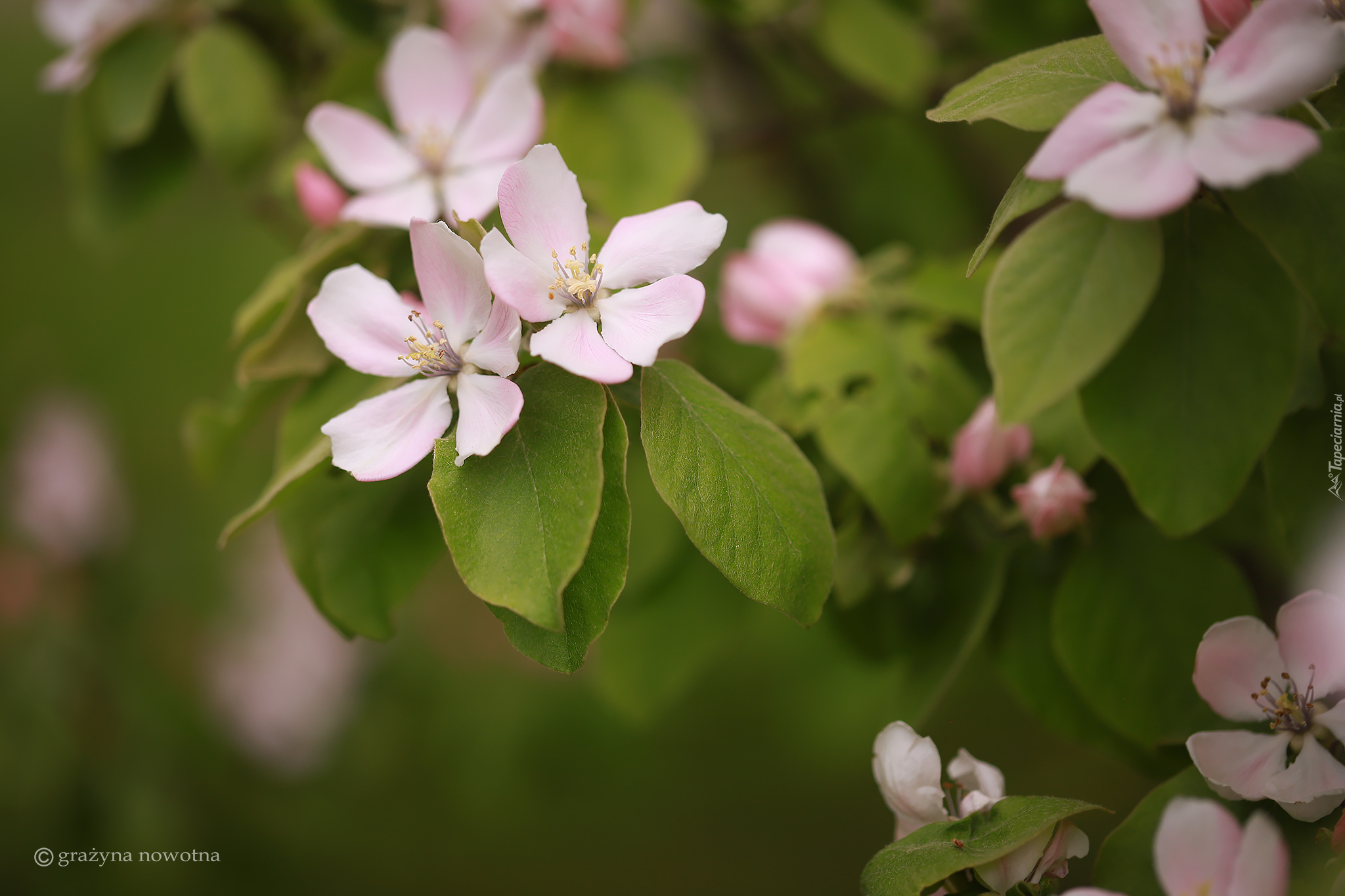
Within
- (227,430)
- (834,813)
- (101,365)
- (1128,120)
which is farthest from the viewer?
(101,365)

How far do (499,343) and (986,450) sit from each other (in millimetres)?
286

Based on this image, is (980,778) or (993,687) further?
(993,687)

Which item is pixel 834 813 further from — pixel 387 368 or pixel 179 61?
pixel 179 61

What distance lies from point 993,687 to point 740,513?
711 millimetres

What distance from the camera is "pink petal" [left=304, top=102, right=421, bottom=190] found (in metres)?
0.56

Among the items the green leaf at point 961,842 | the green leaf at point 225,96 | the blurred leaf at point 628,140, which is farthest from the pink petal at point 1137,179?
the green leaf at point 225,96

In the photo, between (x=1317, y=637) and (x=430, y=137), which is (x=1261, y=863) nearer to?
(x=1317, y=637)

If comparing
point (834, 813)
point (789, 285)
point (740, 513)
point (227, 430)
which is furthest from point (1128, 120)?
point (834, 813)

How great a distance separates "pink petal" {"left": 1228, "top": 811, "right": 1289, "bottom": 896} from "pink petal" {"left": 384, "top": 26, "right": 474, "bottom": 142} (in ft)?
1.83

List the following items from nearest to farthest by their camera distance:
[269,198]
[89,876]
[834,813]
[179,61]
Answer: [179,61], [269,198], [834,813], [89,876]

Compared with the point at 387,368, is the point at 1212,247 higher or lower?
higher

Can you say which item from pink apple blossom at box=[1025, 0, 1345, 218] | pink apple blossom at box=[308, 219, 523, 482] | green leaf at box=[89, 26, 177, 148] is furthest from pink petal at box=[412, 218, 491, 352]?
green leaf at box=[89, 26, 177, 148]

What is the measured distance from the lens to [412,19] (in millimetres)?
771

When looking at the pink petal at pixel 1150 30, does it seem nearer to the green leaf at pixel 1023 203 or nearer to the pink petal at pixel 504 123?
the green leaf at pixel 1023 203
